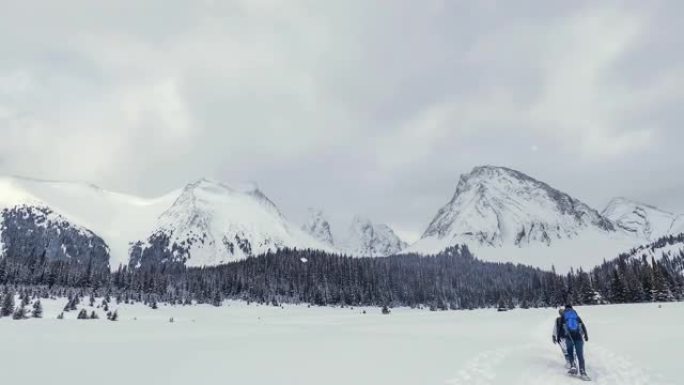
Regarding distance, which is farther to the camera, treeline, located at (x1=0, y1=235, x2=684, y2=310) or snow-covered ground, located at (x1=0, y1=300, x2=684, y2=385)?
treeline, located at (x1=0, y1=235, x2=684, y2=310)

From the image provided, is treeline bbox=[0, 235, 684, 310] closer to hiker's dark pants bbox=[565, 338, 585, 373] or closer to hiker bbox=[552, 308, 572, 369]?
hiker bbox=[552, 308, 572, 369]

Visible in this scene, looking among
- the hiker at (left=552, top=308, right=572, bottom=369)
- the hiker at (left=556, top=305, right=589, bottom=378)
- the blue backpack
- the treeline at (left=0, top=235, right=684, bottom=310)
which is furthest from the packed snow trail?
the treeline at (left=0, top=235, right=684, bottom=310)

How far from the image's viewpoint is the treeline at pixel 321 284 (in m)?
100

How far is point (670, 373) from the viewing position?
50.1 feet

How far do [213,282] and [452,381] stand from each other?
445 ft

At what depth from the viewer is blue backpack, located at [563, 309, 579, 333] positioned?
16.7 metres

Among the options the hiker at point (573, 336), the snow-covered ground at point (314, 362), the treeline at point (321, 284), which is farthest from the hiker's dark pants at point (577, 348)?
the treeline at point (321, 284)

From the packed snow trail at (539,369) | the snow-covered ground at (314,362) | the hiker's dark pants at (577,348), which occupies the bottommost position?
the packed snow trail at (539,369)

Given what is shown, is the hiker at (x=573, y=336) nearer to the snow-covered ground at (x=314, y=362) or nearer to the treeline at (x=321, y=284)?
the snow-covered ground at (x=314, y=362)

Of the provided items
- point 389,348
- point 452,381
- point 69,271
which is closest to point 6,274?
point 69,271

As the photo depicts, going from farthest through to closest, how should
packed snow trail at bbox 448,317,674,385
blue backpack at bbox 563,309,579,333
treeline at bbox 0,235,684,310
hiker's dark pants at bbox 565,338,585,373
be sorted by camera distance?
1. treeline at bbox 0,235,684,310
2. blue backpack at bbox 563,309,579,333
3. hiker's dark pants at bbox 565,338,585,373
4. packed snow trail at bbox 448,317,674,385

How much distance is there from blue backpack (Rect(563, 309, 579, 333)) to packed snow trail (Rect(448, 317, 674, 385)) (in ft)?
5.18

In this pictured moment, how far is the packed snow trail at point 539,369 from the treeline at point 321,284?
268 ft

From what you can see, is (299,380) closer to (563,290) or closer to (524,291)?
(563,290)
